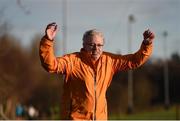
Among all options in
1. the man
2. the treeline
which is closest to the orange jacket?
the man

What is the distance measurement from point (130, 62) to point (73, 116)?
3.03ft

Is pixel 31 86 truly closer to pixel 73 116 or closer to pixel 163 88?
pixel 163 88

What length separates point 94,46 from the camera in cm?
677

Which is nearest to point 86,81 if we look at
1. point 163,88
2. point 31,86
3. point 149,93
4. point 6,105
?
point 6,105

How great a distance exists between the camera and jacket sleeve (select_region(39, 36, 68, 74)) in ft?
21.3

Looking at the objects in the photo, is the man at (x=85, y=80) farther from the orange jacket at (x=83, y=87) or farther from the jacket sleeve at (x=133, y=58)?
the jacket sleeve at (x=133, y=58)

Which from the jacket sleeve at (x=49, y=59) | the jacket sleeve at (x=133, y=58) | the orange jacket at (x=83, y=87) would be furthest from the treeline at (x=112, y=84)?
the jacket sleeve at (x=49, y=59)

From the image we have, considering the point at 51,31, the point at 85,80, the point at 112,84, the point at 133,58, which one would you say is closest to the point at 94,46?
the point at 85,80

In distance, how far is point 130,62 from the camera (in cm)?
726

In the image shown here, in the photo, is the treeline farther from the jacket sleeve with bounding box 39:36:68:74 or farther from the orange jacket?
the jacket sleeve with bounding box 39:36:68:74

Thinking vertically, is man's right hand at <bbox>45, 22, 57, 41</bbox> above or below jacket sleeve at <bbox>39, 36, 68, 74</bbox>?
above

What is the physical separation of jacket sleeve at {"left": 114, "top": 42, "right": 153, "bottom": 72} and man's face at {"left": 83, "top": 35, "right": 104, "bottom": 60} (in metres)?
0.37

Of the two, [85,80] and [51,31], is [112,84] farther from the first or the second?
[51,31]

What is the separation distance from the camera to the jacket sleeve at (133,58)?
23.6 feet
